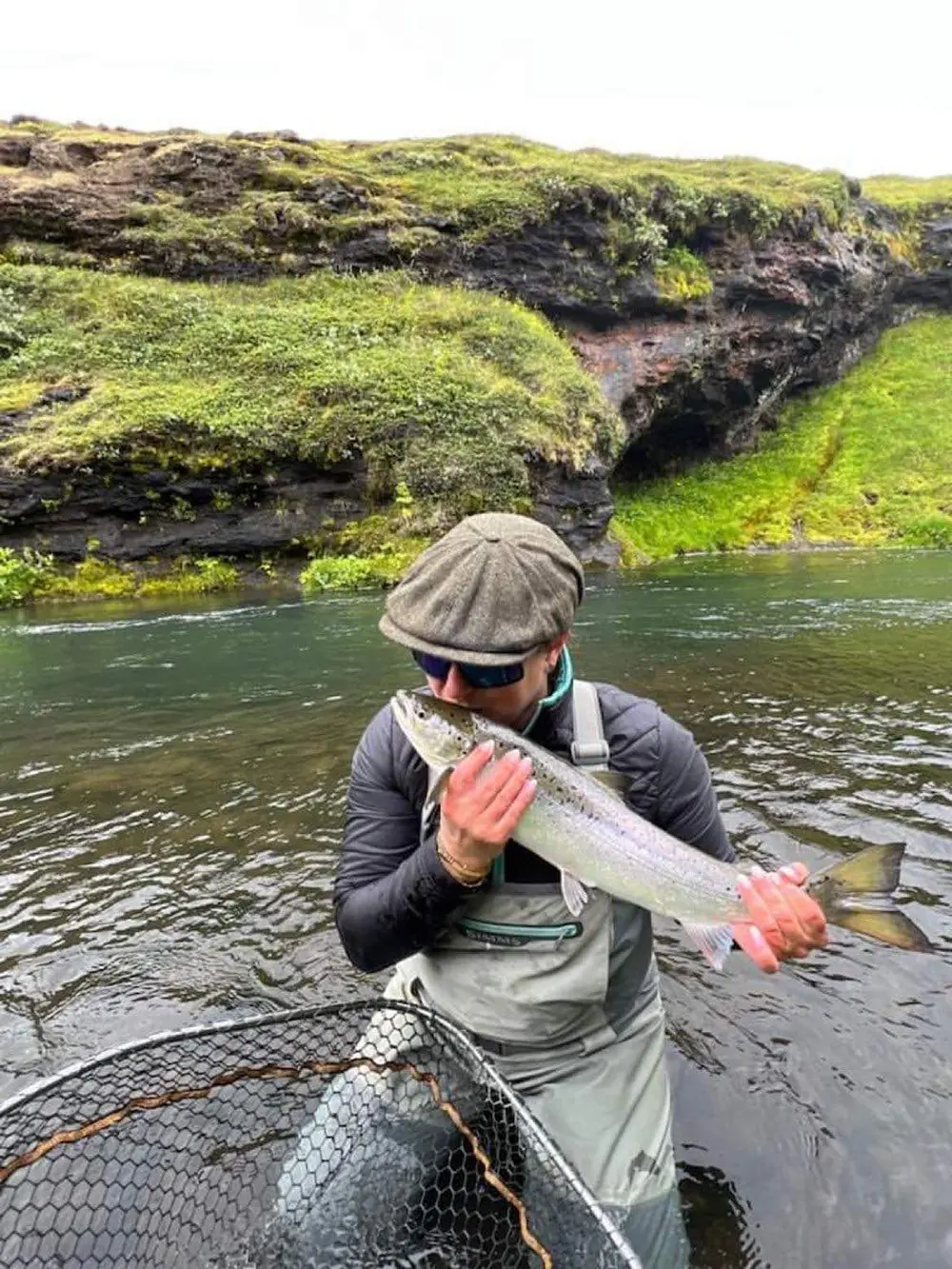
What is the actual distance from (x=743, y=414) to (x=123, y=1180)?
48.6 m

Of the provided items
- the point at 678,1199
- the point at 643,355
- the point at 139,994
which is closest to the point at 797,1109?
the point at 678,1199

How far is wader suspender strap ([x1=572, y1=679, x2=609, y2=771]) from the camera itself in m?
2.70

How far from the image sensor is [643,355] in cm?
3900

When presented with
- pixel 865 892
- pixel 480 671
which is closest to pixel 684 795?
pixel 865 892

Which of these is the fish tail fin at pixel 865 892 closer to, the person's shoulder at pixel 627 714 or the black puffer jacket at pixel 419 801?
the black puffer jacket at pixel 419 801

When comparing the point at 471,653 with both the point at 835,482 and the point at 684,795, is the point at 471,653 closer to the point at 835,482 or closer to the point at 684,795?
the point at 684,795

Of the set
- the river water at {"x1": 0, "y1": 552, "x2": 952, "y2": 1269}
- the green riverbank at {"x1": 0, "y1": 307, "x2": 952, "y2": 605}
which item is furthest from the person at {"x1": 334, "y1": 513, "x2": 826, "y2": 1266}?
the green riverbank at {"x1": 0, "y1": 307, "x2": 952, "y2": 605}

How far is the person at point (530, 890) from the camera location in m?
2.35

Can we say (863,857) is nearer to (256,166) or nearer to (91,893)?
(91,893)

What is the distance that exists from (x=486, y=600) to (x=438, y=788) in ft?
2.01

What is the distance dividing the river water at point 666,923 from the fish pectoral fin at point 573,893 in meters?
1.64

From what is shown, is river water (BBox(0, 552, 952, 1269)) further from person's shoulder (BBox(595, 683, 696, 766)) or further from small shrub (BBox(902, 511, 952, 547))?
small shrub (BBox(902, 511, 952, 547))

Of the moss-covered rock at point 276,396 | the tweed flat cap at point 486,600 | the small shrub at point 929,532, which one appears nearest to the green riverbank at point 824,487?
the small shrub at point 929,532

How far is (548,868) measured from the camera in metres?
2.76
